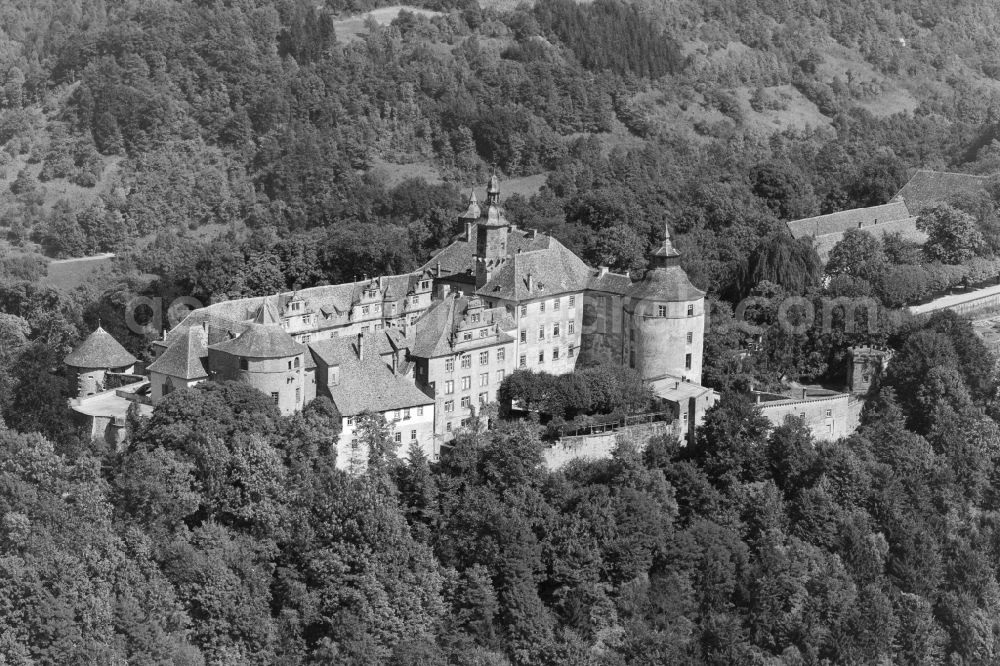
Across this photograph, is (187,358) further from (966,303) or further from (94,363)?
(966,303)

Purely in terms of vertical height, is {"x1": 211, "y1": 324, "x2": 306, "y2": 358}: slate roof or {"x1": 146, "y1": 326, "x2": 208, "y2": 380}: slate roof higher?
{"x1": 211, "y1": 324, "x2": 306, "y2": 358}: slate roof

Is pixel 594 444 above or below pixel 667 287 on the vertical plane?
below

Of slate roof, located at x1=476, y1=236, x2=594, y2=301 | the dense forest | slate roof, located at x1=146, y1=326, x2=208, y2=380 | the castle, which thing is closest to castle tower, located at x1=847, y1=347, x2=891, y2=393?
the dense forest

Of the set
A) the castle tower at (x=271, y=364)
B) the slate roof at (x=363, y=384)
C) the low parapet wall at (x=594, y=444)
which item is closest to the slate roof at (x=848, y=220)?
the low parapet wall at (x=594, y=444)

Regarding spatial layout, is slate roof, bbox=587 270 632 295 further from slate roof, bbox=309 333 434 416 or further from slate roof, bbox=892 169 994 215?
slate roof, bbox=892 169 994 215

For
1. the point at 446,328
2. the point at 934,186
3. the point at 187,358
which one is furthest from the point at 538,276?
the point at 934,186

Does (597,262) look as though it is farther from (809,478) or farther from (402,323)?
(809,478)

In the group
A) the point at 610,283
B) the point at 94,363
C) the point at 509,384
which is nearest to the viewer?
the point at 509,384
